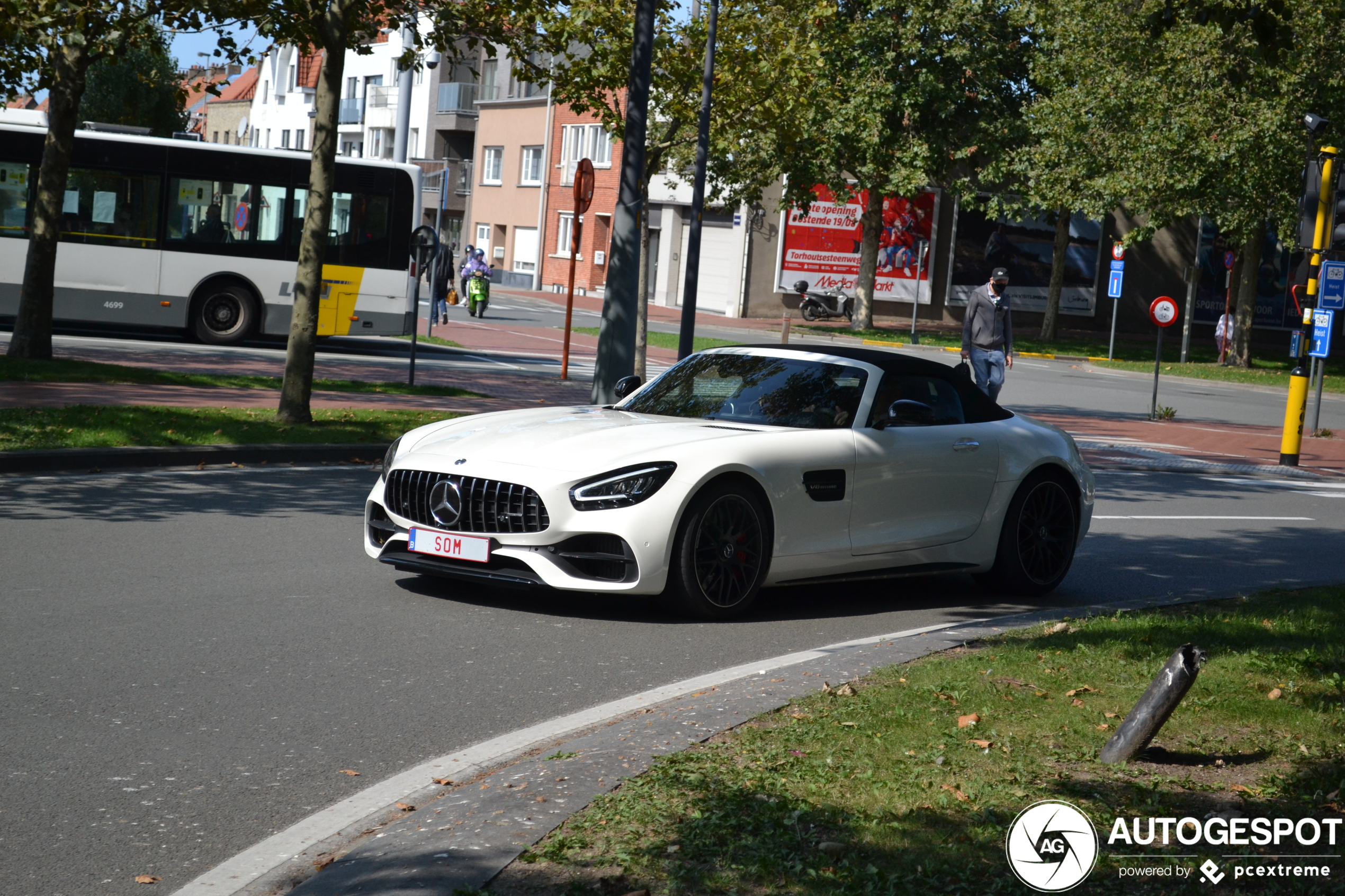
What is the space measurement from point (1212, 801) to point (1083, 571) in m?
5.63

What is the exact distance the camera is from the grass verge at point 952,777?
12.6 ft

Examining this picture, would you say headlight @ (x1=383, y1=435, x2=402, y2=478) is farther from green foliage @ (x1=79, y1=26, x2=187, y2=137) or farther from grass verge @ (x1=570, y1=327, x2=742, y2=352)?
green foliage @ (x1=79, y1=26, x2=187, y2=137)

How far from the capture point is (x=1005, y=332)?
16.8 meters

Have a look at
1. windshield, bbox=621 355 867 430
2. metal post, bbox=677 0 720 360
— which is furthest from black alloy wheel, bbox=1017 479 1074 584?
metal post, bbox=677 0 720 360

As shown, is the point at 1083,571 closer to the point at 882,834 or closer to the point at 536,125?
the point at 882,834

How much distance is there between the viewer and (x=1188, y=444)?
20.2 meters

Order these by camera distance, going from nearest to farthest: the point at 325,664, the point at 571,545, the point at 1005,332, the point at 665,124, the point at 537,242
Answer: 1. the point at 325,664
2. the point at 571,545
3. the point at 1005,332
4. the point at 665,124
5. the point at 537,242

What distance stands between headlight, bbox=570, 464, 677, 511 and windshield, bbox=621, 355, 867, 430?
97 cm

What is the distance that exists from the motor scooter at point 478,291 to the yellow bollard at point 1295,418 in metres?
24.0

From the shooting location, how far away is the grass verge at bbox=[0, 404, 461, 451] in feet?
39.4

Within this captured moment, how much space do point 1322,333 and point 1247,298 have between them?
81.0ft

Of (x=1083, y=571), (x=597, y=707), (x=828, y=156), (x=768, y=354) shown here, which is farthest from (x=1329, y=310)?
(x=828, y=156)

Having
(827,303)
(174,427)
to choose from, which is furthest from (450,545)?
(827,303)

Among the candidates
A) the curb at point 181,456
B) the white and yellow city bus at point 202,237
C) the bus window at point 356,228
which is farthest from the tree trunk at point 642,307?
the curb at point 181,456
